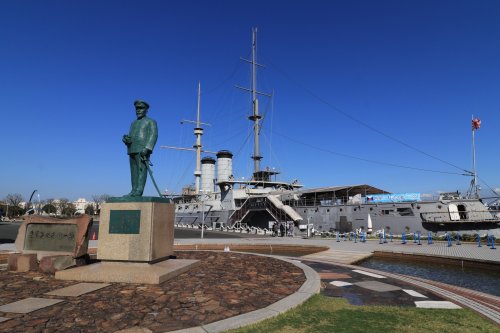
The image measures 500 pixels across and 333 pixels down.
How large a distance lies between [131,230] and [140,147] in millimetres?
2448

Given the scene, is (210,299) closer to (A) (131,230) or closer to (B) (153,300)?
(B) (153,300)

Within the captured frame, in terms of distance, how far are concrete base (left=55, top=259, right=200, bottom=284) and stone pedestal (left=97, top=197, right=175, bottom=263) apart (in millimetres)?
214

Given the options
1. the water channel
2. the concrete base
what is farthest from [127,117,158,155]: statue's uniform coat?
the water channel

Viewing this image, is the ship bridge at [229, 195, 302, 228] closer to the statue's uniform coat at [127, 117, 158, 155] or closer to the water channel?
the water channel

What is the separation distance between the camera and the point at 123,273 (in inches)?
309

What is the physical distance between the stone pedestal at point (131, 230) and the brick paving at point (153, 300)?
1.08m

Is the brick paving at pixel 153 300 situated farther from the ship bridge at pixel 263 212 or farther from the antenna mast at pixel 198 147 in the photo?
the antenna mast at pixel 198 147

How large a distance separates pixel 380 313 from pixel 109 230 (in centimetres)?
695

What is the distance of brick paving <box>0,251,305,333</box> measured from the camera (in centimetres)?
488

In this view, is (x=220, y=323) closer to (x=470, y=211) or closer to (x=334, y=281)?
(x=334, y=281)

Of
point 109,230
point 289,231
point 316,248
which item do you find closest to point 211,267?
point 109,230

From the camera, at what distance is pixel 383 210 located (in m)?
33.1

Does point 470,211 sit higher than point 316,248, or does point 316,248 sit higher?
point 470,211

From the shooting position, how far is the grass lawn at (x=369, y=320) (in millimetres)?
4820
